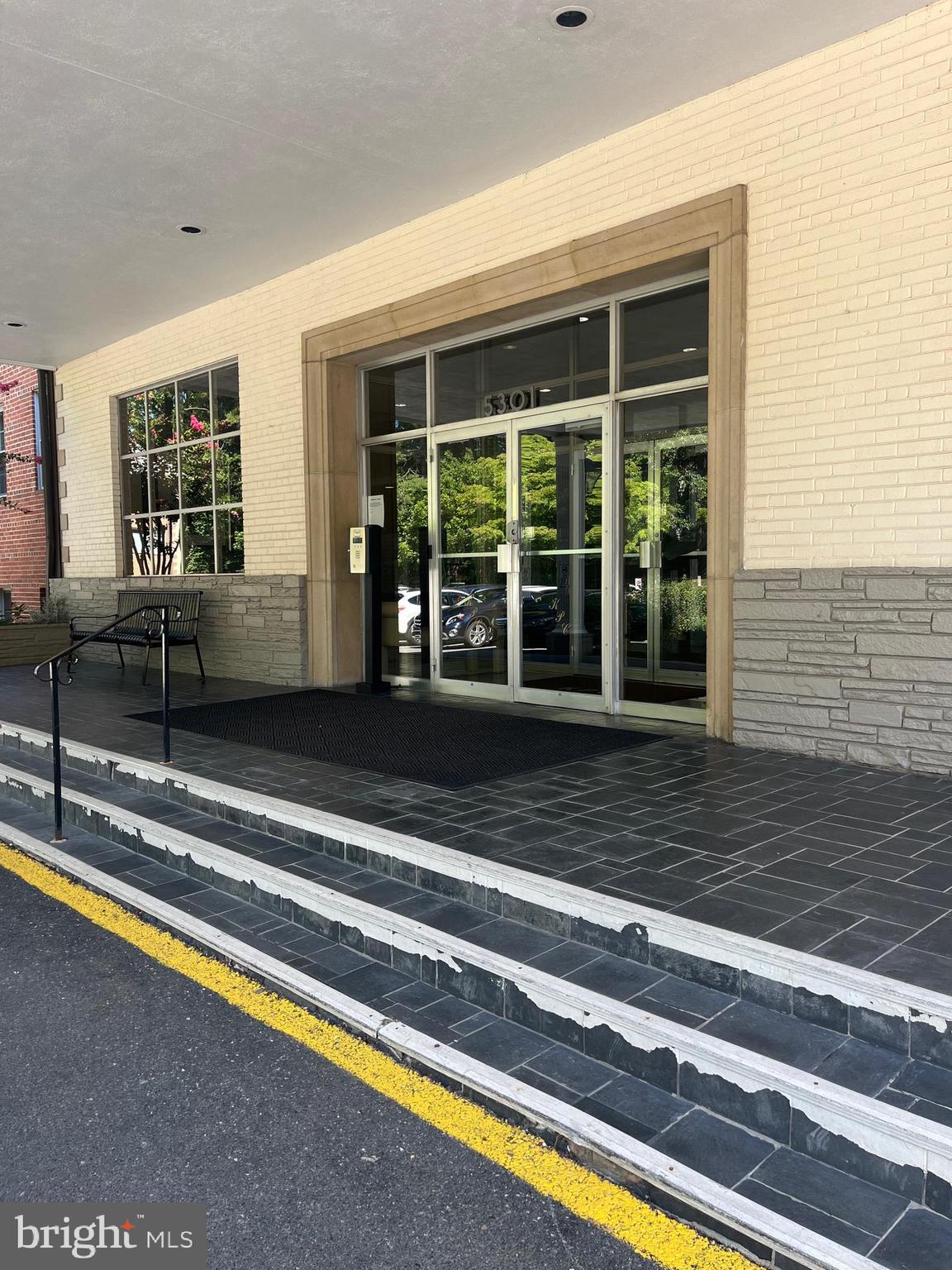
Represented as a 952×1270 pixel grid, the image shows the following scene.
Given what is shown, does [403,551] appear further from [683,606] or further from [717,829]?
[717,829]

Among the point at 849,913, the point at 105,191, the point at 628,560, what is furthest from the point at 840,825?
the point at 105,191

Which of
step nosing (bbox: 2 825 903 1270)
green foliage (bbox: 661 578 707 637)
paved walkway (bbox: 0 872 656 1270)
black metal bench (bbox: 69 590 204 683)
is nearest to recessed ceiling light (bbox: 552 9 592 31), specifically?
green foliage (bbox: 661 578 707 637)

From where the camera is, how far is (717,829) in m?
3.77

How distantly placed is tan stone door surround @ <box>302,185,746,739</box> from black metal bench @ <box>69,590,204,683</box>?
162cm

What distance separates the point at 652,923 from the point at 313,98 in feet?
16.4

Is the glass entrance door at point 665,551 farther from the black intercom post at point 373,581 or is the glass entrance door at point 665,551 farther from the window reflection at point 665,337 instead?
the black intercom post at point 373,581

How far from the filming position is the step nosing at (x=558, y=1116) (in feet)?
5.86

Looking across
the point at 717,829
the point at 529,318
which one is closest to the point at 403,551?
the point at 529,318

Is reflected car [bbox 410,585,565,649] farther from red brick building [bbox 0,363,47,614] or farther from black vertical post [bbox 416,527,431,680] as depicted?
red brick building [bbox 0,363,47,614]

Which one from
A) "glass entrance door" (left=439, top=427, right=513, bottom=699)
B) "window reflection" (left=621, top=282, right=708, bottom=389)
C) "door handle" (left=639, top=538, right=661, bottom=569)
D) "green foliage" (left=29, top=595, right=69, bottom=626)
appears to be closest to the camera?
"window reflection" (left=621, top=282, right=708, bottom=389)

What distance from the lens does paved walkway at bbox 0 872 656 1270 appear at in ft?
6.00

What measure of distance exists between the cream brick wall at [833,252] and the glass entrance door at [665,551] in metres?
1.01

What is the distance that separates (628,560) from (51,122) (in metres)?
4.65

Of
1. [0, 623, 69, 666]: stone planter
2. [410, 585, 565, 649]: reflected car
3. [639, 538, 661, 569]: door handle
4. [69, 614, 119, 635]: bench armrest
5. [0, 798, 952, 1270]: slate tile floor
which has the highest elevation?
[639, 538, 661, 569]: door handle
